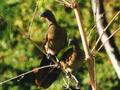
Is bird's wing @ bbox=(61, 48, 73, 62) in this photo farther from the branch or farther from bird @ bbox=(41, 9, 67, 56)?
the branch

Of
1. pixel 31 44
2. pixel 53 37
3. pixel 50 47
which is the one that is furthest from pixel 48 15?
pixel 31 44

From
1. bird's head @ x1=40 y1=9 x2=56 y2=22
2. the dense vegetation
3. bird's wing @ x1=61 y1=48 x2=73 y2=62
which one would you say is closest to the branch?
bird's head @ x1=40 y1=9 x2=56 y2=22

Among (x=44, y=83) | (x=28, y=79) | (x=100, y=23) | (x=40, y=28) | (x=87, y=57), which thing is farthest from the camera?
(x=40, y=28)

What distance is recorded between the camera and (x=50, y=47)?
10.2 feet

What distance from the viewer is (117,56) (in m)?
3.88

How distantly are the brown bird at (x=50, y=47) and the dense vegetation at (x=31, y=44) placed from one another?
261 centimetres

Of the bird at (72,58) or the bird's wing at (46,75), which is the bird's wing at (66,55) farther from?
the bird's wing at (46,75)

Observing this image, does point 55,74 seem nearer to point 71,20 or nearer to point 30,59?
point 30,59

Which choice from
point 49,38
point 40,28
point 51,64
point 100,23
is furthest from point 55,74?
point 40,28

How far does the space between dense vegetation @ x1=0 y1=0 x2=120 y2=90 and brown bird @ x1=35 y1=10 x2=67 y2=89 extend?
8.57 feet

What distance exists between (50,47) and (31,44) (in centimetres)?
332

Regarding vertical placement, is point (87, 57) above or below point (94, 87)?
above

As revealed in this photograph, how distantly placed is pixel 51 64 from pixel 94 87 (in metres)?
0.40

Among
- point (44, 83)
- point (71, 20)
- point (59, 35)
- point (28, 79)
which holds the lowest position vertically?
point (28, 79)
